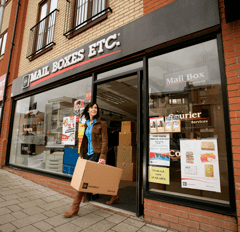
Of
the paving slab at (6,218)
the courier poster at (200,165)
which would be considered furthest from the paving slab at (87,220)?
the courier poster at (200,165)

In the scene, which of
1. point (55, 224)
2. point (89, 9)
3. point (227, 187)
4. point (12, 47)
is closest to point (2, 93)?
point (12, 47)

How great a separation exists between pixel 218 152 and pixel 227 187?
0.42m

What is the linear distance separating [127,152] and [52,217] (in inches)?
133

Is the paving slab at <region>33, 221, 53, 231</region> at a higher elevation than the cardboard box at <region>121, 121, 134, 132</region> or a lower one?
lower

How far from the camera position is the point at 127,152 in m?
5.75

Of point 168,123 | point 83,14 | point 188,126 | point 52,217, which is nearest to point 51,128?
point 52,217

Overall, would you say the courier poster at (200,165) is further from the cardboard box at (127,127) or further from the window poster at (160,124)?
the cardboard box at (127,127)

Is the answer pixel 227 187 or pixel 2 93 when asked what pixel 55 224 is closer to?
pixel 227 187

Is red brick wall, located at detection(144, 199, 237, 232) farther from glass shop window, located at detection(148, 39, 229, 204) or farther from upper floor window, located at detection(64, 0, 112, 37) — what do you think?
upper floor window, located at detection(64, 0, 112, 37)

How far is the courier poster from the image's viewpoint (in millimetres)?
2195

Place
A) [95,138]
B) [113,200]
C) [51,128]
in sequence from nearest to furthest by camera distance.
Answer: [95,138]
[113,200]
[51,128]

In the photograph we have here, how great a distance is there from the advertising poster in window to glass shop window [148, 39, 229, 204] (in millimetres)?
2199

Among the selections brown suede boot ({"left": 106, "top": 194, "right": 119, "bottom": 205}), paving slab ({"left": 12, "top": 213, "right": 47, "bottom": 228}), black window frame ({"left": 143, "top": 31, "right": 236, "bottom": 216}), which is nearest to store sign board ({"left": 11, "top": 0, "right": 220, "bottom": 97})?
black window frame ({"left": 143, "top": 31, "right": 236, "bottom": 216})

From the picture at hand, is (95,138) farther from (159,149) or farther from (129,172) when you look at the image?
(129,172)
